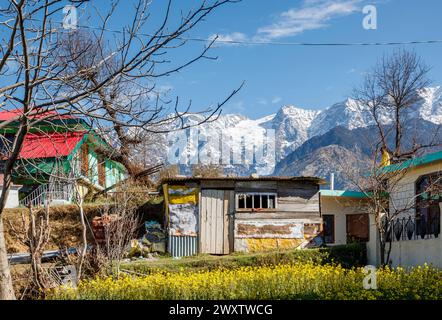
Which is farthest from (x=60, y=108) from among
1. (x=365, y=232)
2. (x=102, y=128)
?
(x=365, y=232)

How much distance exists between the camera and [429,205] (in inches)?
770

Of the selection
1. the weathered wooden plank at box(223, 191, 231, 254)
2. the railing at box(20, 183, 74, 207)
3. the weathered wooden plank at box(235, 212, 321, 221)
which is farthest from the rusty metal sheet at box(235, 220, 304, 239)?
the railing at box(20, 183, 74, 207)

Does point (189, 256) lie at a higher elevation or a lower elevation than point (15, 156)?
lower

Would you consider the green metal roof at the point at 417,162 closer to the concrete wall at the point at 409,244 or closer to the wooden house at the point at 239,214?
the concrete wall at the point at 409,244

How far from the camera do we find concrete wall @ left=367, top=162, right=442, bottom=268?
1773cm

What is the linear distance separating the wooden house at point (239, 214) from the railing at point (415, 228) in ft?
15.5

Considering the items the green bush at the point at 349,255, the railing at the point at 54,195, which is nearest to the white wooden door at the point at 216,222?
the green bush at the point at 349,255

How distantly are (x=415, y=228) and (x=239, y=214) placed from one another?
7369mm

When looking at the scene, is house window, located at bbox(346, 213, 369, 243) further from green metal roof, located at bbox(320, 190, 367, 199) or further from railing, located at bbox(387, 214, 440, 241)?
railing, located at bbox(387, 214, 440, 241)

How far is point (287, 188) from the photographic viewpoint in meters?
25.3

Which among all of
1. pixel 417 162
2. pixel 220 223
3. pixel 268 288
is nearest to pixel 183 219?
pixel 220 223

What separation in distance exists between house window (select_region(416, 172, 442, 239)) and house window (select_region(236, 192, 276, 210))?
5.99 metres
